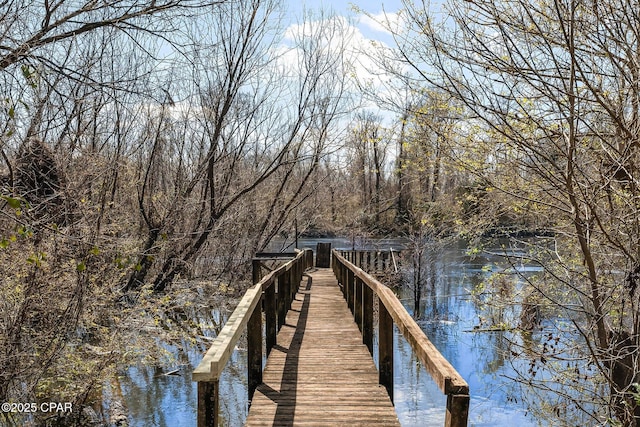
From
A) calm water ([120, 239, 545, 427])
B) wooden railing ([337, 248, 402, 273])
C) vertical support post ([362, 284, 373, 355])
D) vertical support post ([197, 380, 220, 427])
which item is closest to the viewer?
vertical support post ([197, 380, 220, 427])

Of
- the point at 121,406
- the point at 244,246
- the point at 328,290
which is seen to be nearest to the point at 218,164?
the point at 244,246

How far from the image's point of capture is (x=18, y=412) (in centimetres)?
727

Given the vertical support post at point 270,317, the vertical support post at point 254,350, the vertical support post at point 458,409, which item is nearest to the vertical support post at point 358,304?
the vertical support post at point 270,317

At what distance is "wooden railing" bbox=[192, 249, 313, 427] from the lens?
2.69 metres

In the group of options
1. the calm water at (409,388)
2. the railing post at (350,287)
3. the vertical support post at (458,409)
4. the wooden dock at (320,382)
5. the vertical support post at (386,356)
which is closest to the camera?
the vertical support post at (458,409)

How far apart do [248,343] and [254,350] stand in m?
0.11

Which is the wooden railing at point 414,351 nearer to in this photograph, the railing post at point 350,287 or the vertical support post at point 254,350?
the vertical support post at point 254,350

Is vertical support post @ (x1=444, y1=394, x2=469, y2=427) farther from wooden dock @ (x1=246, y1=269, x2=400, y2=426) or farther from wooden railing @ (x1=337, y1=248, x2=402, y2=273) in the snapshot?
wooden railing @ (x1=337, y1=248, x2=402, y2=273)

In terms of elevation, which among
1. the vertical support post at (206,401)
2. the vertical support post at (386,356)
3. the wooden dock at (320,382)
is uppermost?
the vertical support post at (206,401)

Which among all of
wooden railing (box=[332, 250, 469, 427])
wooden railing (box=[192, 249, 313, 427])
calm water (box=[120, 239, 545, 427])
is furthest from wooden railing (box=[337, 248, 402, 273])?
wooden railing (box=[332, 250, 469, 427])

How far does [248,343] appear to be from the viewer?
5.01 metres

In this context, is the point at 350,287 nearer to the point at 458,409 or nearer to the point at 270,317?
the point at 270,317

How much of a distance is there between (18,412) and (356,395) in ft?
17.3

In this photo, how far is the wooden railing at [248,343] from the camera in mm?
2691
